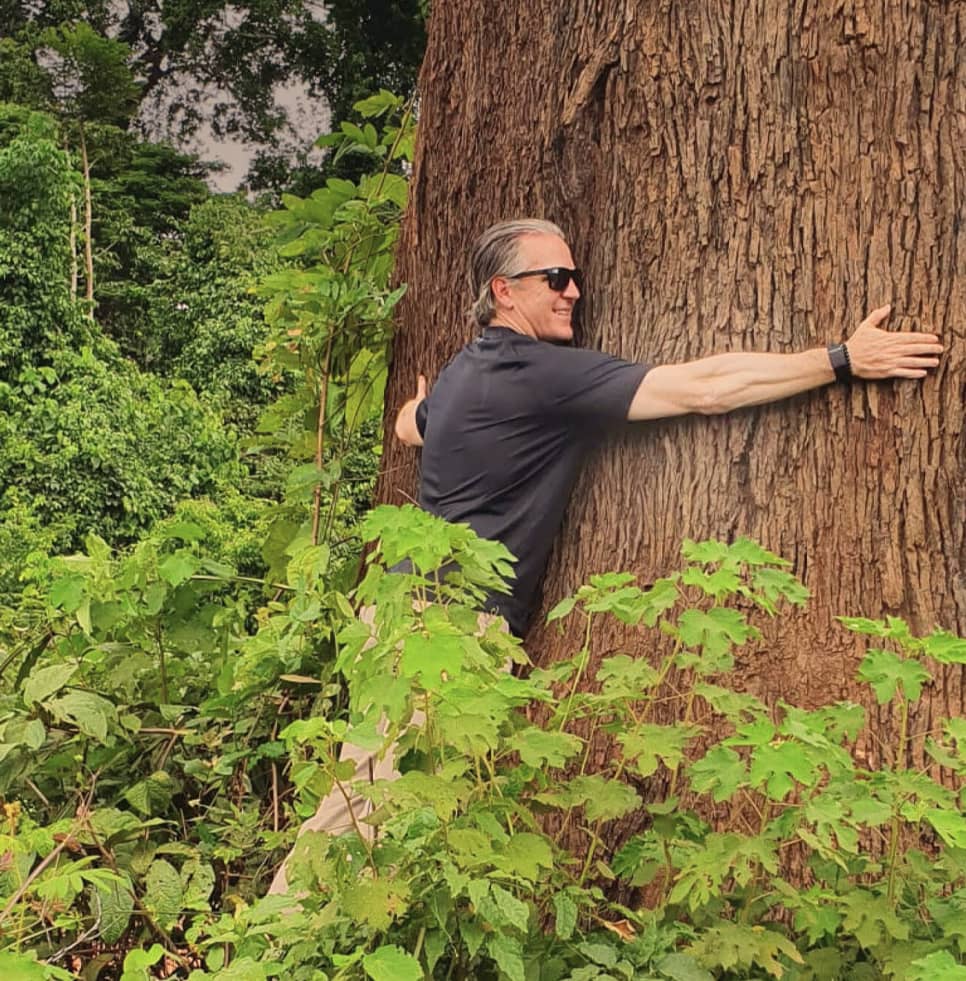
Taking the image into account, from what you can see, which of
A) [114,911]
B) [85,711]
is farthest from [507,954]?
[85,711]

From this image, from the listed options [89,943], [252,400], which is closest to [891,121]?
[89,943]

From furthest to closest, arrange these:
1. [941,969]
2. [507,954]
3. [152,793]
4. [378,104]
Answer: [378,104] < [152,793] < [507,954] < [941,969]

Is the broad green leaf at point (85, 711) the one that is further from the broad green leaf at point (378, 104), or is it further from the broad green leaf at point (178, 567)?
the broad green leaf at point (378, 104)

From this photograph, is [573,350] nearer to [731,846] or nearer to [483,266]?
[483,266]

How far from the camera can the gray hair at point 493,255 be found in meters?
3.08

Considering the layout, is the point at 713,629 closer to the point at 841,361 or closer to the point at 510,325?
the point at 841,361

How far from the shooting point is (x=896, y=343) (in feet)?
8.71

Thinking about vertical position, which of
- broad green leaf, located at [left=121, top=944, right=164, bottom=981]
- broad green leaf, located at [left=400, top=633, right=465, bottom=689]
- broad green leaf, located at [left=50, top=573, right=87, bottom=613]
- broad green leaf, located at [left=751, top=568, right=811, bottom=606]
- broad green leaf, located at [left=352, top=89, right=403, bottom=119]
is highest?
broad green leaf, located at [left=352, top=89, right=403, bottom=119]

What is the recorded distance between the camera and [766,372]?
273 centimetres

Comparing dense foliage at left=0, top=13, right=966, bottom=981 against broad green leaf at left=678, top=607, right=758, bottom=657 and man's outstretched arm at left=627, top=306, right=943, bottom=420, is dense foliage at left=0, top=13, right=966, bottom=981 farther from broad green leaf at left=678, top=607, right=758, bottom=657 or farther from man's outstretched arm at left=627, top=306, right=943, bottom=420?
man's outstretched arm at left=627, top=306, right=943, bottom=420

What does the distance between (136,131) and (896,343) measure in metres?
27.9

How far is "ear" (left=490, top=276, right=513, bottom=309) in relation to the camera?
3.09 meters

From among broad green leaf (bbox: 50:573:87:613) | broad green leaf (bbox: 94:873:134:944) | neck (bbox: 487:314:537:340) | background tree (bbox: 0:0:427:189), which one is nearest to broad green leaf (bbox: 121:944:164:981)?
broad green leaf (bbox: 94:873:134:944)

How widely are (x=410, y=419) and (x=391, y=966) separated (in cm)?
189
